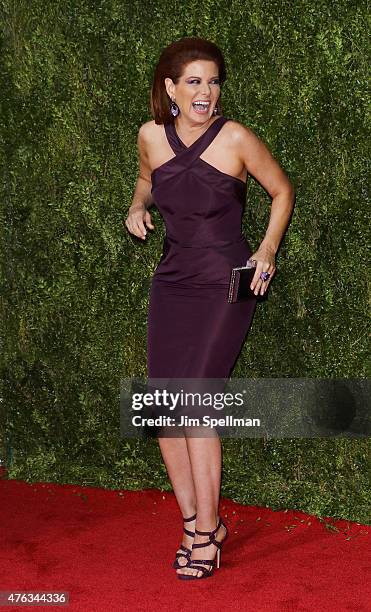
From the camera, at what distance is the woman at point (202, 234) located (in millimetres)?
3670

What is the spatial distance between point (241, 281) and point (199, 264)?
A: 192 mm

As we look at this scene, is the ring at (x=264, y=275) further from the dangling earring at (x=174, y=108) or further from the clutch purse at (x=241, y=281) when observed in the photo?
the dangling earring at (x=174, y=108)

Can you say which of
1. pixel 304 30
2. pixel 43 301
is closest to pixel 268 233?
pixel 304 30

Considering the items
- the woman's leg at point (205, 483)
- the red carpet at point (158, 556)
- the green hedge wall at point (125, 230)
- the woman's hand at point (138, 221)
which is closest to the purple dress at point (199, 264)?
the woman's hand at point (138, 221)

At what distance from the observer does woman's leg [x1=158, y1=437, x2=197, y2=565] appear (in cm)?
387

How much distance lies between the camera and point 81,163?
4770 millimetres

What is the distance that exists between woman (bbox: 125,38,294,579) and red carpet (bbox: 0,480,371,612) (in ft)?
0.59

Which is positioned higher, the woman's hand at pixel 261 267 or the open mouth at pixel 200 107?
the open mouth at pixel 200 107

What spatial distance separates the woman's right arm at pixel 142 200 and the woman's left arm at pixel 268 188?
1.49 ft

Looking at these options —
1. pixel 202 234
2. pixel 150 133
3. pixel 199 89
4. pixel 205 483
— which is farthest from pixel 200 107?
pixel 205 483

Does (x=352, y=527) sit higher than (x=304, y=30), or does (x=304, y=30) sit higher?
(x=304, y=30)

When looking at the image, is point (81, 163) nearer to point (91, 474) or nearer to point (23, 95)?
point (23, 95)

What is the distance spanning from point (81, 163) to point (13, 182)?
1.50 ft

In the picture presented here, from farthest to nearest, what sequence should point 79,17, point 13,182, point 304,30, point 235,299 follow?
1. point 13,182
2. point 79,17
3. point 304,30
4. point 235,299
